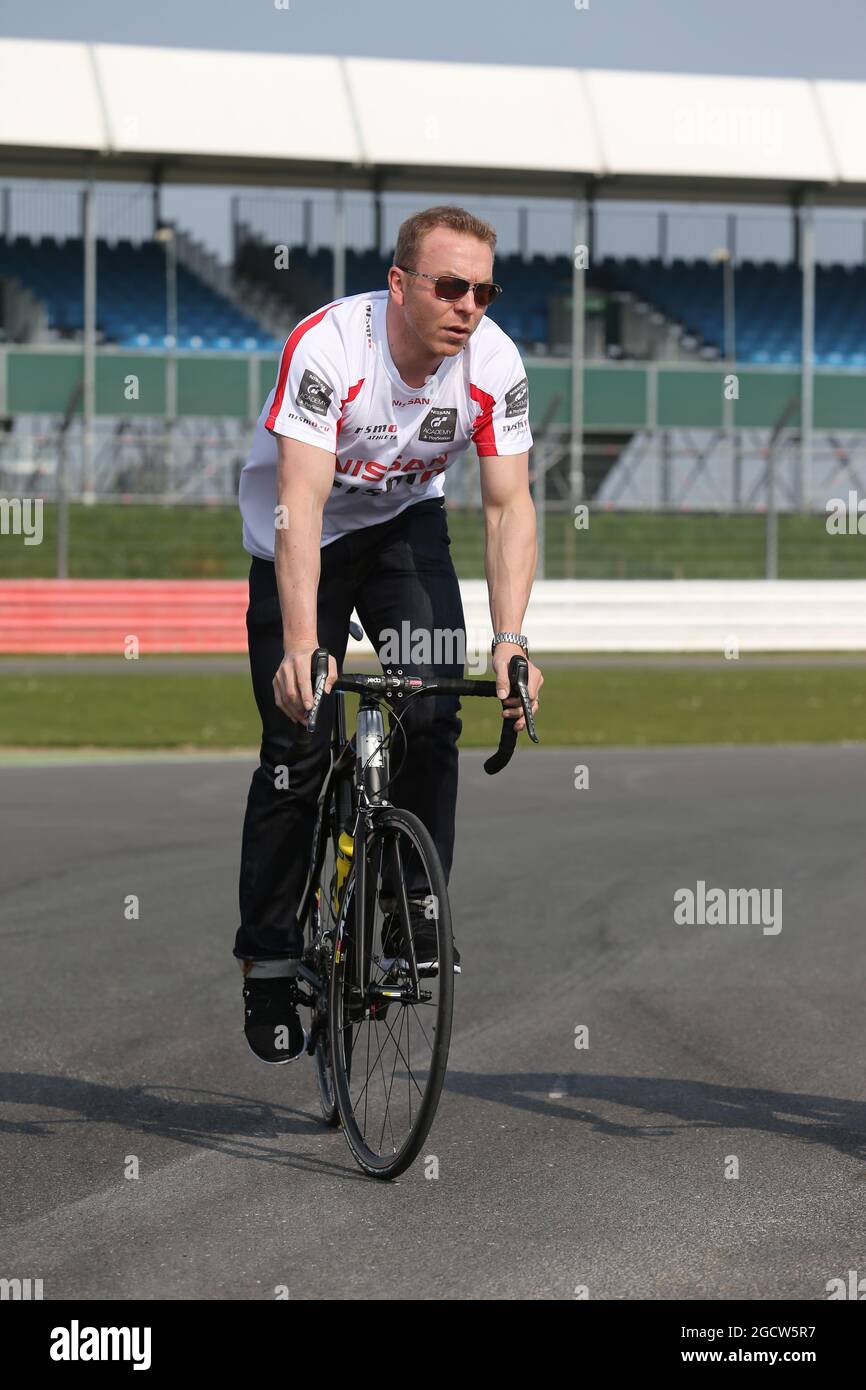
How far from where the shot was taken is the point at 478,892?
26.1 ft

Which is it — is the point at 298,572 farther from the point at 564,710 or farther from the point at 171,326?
the point at 171,326

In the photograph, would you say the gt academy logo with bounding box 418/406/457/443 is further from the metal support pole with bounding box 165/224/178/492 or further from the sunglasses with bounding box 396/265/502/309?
the metal support pole with bounding box 165/224/178/492

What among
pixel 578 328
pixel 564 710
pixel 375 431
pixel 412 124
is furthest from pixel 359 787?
pixel 412 124

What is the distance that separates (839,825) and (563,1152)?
575cm

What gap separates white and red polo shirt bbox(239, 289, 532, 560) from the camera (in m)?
4.29

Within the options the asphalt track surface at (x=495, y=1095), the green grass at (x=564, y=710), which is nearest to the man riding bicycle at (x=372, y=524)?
the asphalt track surface at (x=495, y=1095)

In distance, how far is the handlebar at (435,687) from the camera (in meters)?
4.12

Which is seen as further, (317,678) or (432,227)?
(432,227)

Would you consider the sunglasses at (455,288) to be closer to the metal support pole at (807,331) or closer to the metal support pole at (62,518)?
the metal support pole at (62,518)

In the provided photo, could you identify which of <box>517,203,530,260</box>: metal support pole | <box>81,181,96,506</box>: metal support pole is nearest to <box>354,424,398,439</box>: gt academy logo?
<box>81,181,96,506</box>: metal support pole

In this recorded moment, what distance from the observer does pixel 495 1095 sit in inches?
193

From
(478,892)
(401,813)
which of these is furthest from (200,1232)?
(478,892)

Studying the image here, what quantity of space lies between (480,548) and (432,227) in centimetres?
2329
